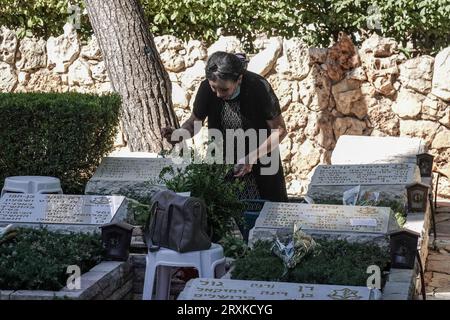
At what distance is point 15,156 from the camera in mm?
8367

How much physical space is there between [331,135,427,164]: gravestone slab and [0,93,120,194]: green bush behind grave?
2236 mm

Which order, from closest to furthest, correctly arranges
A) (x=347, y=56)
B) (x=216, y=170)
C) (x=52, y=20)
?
(x=216, y=170)
(x=347, y=56)
(x=52, y=20)

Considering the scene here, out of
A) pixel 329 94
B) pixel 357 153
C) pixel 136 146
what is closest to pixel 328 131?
pixel 329 94

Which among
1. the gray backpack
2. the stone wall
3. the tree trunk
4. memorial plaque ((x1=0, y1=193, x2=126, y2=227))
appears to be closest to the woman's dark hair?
memorial plaque ((x1=0, y1=193, x2=126, y2=227))

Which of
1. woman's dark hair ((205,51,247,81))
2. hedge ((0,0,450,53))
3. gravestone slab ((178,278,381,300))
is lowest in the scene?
gravestone slab ((178,278,381,300))

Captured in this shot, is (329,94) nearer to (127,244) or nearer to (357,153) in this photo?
(357,153)

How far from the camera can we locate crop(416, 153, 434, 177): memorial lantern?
905cm

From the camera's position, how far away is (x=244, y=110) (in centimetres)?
745

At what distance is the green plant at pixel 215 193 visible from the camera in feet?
22.6

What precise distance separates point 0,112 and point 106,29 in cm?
141

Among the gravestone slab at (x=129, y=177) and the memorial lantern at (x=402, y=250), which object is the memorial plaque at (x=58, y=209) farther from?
the memorial lantern at (x=402, y=250)

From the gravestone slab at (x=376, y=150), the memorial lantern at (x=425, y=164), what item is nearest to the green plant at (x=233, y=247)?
the gravestone slab at (x=376, y=150)

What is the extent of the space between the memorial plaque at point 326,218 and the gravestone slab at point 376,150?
2.17m

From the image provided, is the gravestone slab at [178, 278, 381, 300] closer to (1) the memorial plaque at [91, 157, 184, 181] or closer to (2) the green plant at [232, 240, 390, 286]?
(2) the green plant at [232, 240, 390, 286]
